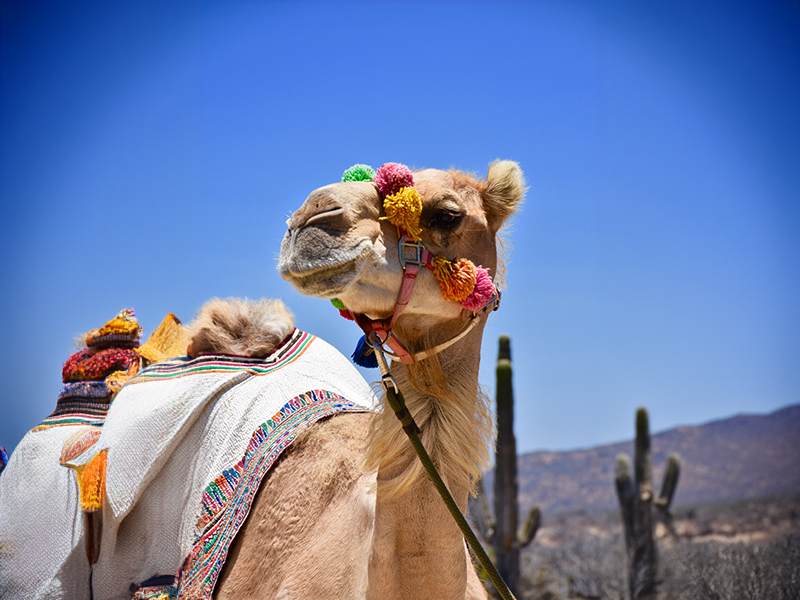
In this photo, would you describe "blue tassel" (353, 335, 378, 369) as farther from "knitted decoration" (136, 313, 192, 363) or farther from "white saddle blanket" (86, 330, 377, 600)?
"knitted decoration" (136, 313, 192, 363)

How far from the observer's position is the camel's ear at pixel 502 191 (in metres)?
2.62

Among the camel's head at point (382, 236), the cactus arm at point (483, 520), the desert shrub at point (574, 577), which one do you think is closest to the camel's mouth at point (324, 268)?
the camel's head at point (382, 236)

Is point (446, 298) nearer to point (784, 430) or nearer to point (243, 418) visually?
point (243, 418)

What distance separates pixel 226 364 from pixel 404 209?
187 centimetres

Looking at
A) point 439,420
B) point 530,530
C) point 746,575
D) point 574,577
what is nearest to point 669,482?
point 574,577

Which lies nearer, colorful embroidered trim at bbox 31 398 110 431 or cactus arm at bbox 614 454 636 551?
colorful embroidered trim at bbox 31 398 110 431

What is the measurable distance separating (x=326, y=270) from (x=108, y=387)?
2.92m

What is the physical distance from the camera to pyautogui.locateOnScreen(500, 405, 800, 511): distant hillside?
120ft

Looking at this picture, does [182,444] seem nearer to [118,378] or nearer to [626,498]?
[118,378]

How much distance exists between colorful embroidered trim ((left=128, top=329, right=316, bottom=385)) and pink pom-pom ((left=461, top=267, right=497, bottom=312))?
166 centimetres

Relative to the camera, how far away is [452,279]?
7.63 feet

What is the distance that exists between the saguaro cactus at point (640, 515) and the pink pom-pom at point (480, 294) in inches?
416

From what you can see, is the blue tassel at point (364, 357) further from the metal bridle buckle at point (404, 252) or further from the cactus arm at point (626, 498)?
the cactus arm at point (626, 498)

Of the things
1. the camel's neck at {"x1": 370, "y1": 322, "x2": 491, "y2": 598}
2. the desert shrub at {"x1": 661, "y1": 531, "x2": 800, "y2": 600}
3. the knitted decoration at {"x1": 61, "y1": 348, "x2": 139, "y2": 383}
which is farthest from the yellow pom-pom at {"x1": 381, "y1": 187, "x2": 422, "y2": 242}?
the desert shrub at {"x1": 661, "y1": 531, "x2": 800, "y2": 600}
